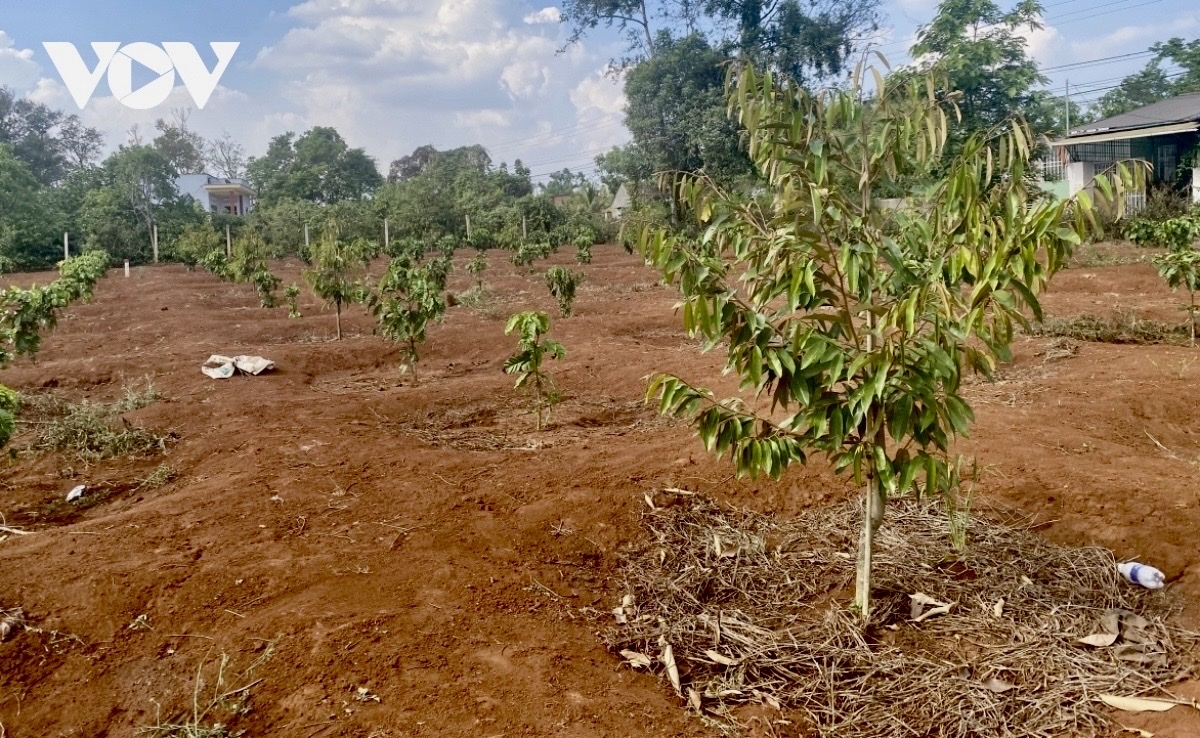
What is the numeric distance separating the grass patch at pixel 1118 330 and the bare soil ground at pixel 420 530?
2.84 feet

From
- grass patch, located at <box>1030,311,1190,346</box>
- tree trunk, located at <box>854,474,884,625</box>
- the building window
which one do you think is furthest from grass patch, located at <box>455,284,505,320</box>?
the building window

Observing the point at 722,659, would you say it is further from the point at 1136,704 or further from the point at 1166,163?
the point at 1166,163

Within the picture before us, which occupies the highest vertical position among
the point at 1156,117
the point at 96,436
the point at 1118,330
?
the point at 1156,117

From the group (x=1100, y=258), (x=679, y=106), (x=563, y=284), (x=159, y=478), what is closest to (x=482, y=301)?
(x=563, y=284)

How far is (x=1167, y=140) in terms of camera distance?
2225cm

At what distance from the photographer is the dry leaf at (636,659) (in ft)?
10.2

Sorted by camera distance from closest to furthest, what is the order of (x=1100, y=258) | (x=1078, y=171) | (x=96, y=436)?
(x=96, y=436), (x=1100, y=258), (x=1078, y=171)

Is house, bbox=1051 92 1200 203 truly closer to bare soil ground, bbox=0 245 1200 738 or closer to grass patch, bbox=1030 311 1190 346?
grass patch, bbox=1030 311 1190 346

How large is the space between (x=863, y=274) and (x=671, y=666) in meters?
1.60

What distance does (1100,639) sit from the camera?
10.4ft

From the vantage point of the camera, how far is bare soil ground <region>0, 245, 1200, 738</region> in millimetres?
2803

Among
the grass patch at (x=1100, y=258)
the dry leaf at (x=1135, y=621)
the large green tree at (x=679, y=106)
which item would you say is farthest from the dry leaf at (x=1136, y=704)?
the large green tree at (x=679, y=106)

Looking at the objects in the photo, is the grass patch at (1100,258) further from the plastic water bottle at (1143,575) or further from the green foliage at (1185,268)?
the plastic water bottle at (1143,575)

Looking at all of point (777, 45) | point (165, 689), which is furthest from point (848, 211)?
point (777, 45)
